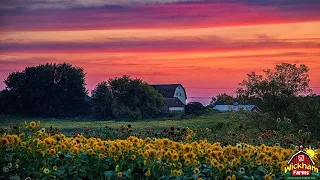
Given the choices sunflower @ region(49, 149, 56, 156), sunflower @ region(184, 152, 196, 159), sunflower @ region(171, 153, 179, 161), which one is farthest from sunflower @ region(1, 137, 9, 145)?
sunflower @ region(184, 152, 196, 159)

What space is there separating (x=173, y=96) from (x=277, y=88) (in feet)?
19.4

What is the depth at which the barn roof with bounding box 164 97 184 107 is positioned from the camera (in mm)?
9716

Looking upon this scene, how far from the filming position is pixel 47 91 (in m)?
8.26

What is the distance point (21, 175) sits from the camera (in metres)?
5.29

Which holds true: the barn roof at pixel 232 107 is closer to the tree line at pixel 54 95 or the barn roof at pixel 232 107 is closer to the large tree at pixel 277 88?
the large tree at pixel 277 88

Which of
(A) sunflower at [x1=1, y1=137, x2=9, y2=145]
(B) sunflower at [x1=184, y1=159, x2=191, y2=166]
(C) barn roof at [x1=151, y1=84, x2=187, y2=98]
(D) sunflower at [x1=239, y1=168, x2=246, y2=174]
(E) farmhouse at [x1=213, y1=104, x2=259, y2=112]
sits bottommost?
(D) sunflower at [x1=239, y1=168, x2=246, y2=174]

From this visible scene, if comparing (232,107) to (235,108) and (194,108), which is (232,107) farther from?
(194,108)

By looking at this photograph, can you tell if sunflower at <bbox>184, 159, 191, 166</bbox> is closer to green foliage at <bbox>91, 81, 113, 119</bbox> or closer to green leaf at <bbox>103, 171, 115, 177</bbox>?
green leaf at <bbox>103, 171, 115, 177</bbox>

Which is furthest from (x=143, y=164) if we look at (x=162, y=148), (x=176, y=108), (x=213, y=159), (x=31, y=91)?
(x=176, y=108)

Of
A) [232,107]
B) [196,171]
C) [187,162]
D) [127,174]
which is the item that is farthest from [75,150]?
[232,107]

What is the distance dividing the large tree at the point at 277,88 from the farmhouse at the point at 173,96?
13.0 ft

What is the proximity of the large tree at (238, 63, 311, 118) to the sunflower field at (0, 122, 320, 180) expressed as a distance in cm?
837

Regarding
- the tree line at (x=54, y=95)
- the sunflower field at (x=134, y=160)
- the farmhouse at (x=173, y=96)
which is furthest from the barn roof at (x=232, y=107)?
the sunflower field at (x=134, y=160)

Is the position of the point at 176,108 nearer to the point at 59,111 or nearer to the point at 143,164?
the point at 59,111
